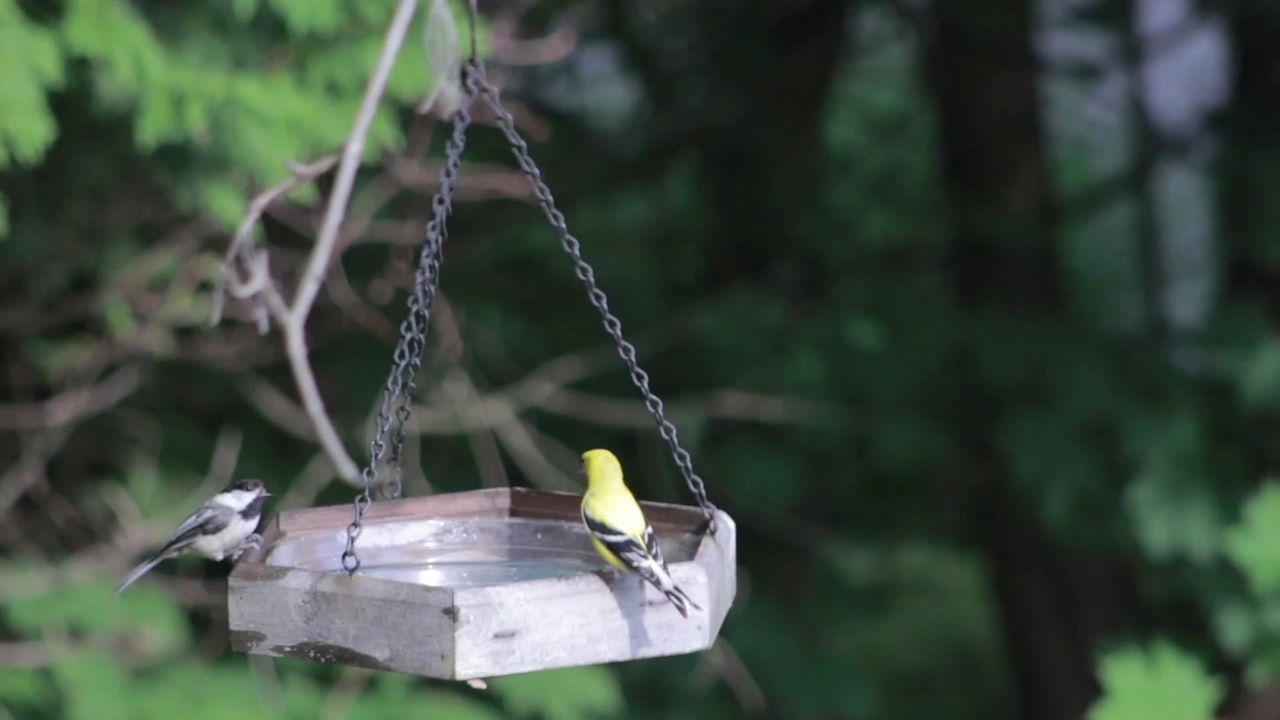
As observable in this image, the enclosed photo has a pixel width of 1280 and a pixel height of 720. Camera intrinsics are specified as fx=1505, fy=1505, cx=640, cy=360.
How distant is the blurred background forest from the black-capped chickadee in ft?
3.32

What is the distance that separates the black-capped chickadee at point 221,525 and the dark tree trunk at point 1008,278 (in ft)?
12.7

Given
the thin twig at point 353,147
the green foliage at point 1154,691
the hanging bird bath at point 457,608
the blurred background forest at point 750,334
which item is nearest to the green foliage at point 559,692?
the blurred background forest at point 750,334

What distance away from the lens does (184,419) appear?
6.09 metres

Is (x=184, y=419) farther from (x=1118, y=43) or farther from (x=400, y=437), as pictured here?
(x=1118, y=43)

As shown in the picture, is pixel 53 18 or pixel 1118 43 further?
pixel 1118 43

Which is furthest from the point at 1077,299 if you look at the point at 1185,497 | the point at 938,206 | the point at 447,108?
the point at 447,108

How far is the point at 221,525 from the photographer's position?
3.38 meters

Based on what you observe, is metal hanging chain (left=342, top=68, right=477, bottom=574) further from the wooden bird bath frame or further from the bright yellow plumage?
the bright yellow plumage

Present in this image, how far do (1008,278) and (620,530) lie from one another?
496cm

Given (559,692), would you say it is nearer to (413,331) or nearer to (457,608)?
(413,331)

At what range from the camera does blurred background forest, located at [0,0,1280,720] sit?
4914 millimetres

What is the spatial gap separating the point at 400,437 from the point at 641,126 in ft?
13.9

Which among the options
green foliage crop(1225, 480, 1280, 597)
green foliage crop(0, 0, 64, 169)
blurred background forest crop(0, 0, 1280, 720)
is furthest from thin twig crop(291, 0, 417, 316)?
green foliage crop(1225, 480, 1280, 597)

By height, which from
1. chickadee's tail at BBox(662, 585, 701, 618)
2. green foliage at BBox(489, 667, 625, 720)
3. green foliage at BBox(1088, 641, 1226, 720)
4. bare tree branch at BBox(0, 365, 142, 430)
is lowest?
green foliage at BBox(489, 667, 625, 720)
